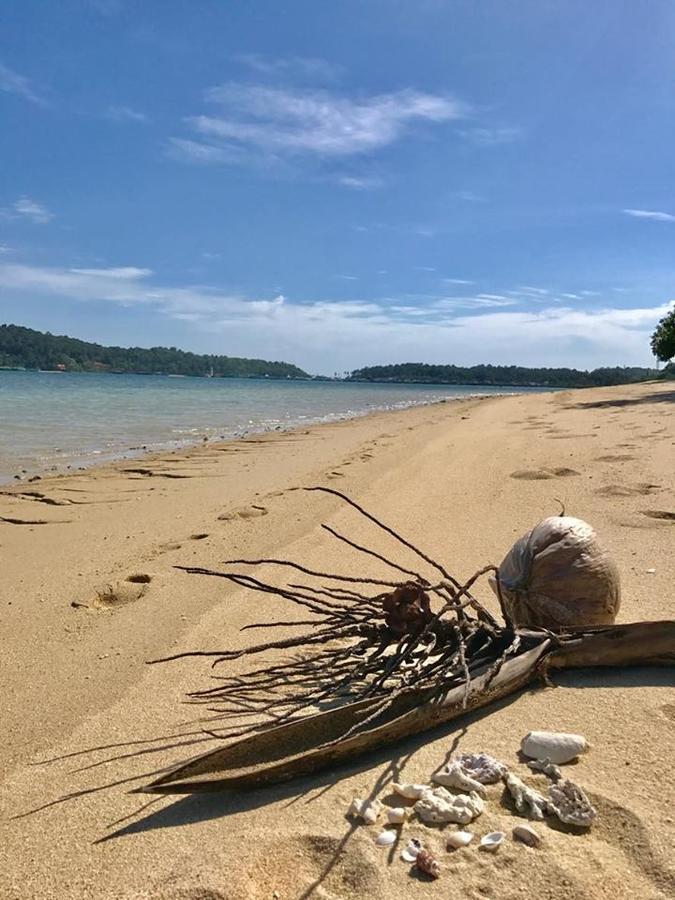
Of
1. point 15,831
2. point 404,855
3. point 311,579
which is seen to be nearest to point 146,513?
point 311,579

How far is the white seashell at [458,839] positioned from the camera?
1.51 m

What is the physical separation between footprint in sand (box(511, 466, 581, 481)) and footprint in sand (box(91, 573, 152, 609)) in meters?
4.03

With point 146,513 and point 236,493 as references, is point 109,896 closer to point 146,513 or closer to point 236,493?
point 146,513

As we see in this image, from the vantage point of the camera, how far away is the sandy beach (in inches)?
57.9

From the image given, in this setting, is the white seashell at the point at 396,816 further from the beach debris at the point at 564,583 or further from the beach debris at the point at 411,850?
the beach debris at the point at 564,583

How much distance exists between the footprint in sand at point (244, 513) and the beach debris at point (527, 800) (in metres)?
4.39

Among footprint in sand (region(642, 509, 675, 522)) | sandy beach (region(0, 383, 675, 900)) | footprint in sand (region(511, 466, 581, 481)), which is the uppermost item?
footprint in sand (region(511, 466, 581, 481))

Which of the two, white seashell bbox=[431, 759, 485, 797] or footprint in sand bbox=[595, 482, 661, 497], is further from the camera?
footprint in sand bbox=[595, 482, 661, 497]

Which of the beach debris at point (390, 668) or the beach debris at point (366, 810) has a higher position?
the beach debris at point (390, 668)

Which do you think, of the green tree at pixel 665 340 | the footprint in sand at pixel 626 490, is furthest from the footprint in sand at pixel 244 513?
the green tree at pixel 665 340

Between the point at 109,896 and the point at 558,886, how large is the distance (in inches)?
39.0

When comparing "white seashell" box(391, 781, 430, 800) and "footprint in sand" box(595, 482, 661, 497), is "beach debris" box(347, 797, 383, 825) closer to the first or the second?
"white seashell" box(391, 781, 430, 800)

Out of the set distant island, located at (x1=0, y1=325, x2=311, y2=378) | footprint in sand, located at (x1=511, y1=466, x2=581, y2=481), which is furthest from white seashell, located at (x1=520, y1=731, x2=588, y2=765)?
distant island, located at (x1=0, y1=325, x2=311, y2=378)

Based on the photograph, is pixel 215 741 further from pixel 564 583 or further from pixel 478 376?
pixel 478 376
